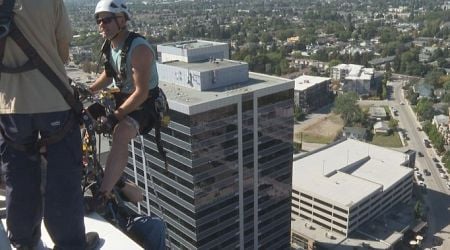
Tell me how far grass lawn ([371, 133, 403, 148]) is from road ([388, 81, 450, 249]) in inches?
51.5

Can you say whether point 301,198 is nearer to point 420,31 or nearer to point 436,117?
point 436,117

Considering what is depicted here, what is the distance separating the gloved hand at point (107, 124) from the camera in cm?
613

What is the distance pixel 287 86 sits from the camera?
25.7 meters

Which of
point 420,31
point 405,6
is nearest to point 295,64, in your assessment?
point 420,31

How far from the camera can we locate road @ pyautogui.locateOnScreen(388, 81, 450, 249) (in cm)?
3850

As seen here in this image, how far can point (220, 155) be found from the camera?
78.8 feet

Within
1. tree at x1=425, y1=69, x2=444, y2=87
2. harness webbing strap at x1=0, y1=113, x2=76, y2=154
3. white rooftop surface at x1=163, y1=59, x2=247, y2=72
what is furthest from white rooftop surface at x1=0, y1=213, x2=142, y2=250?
tree at x1=425, y1=69, x2=444, y2=87

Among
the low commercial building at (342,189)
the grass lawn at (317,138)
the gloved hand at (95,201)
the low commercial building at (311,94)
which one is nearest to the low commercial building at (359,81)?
the low commercial building at (311,94)

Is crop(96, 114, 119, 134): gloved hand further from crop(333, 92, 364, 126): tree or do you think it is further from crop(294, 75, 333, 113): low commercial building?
crop(294, 75, 333, 113): low commercial building

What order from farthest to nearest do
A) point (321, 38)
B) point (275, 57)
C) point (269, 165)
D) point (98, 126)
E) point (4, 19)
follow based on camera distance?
point (321, 38) → point (275, 57) → point (269, 165) → point (98, 126) → point (4, 19)

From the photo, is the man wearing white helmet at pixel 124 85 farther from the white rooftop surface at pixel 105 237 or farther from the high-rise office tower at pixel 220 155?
the high-rise office tower at pixel 220 155

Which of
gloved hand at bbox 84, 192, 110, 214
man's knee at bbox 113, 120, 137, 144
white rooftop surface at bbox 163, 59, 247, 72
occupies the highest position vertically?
man's knee at bbox 113, 120, 137, 144

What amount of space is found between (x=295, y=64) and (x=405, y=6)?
118375mm

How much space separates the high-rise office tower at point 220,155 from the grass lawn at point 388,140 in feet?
102
